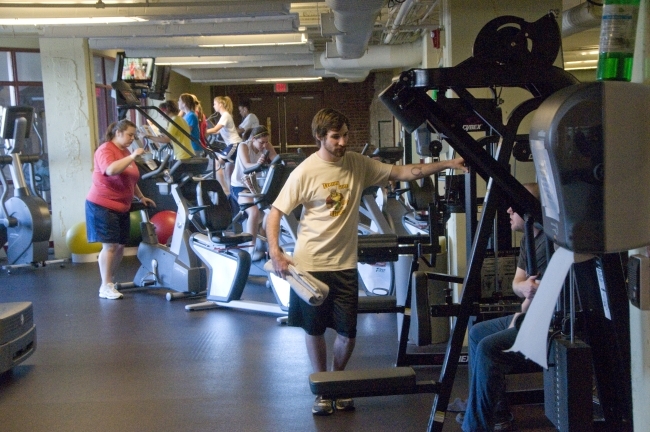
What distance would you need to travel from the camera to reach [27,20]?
7328 mm

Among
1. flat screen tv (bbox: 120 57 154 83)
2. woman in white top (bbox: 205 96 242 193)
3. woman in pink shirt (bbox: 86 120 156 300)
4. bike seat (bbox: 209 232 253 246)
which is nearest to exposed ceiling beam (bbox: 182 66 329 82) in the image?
woman in white top (bbox: 205 96 242 193)

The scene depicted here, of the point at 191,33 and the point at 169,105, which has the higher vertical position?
the point at 191,33

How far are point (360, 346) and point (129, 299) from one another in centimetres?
269

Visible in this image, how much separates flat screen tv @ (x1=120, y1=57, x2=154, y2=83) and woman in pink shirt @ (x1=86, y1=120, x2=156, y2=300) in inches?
46.0

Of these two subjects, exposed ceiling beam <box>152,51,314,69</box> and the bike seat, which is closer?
the bike seat

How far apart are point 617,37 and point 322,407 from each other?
234cm

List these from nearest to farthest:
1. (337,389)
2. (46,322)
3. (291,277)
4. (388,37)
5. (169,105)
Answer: (337,389), (291,277), (46,322), (169,105), (388,37)

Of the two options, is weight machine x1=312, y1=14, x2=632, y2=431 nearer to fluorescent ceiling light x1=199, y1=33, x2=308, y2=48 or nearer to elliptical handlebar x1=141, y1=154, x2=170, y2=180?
elliptical handlebar x1=141, y1=154, x2=170, y2=180

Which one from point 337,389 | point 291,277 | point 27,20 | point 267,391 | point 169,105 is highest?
point 27,20

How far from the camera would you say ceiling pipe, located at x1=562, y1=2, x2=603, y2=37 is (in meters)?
6.82

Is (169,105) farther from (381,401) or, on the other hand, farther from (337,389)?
(337,389)

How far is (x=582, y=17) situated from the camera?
723 centimetres

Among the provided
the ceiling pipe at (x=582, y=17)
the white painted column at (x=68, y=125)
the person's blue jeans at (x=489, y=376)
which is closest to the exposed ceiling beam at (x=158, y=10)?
the white painted column at (x=68, y=125)

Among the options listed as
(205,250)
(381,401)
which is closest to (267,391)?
(381,401)
